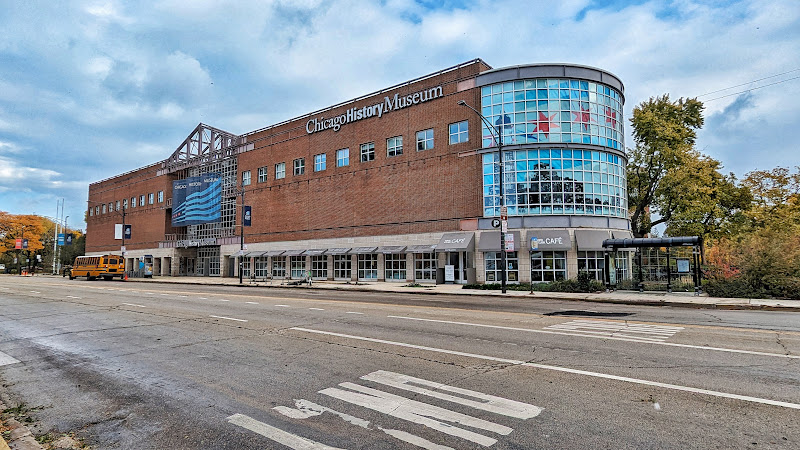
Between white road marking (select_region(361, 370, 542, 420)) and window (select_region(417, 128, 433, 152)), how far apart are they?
3018cm

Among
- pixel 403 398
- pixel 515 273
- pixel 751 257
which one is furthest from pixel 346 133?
A: pixel 403 398

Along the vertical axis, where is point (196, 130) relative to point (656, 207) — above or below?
above

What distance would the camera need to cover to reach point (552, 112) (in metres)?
30.6

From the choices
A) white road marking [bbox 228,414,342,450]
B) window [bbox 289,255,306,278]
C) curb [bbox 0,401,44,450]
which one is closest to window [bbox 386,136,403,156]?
window [bbox 289,255,306,278]

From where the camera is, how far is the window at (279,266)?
46.4m

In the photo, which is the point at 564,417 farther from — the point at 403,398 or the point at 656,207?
the point at 656,207

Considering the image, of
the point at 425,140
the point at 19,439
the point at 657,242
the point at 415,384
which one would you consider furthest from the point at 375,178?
the point at 19,439

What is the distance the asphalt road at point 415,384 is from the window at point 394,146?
2737 centimetres

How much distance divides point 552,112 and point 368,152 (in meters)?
16.4

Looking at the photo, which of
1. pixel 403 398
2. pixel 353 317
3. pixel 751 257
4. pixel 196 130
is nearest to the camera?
pixel 403 398

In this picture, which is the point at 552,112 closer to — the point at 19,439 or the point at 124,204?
the point at 19,439

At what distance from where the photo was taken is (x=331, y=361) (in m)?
7.44

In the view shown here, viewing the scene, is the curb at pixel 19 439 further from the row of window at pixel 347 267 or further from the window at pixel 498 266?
the row of window at pixel 347 267

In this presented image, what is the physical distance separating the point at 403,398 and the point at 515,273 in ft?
85.8
